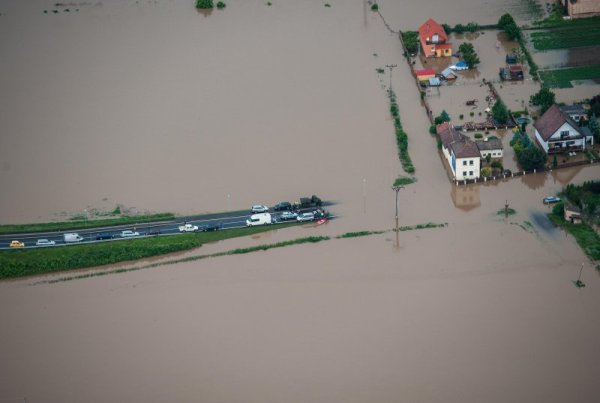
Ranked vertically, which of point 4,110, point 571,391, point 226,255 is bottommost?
point 571,391

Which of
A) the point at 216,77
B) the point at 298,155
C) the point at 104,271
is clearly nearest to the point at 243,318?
the point at 104,271

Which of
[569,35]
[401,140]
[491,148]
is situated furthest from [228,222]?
[569,35]

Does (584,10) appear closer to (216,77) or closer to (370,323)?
(216,77)

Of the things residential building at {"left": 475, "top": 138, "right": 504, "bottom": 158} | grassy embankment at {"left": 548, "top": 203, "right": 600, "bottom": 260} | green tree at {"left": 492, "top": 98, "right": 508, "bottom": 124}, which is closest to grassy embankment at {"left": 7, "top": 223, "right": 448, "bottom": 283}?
grassy embankment at {"left": 548, "top": 203, "right": 600, "bottom": 260}

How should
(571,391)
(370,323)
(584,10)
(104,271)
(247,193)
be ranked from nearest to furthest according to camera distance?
(571,391) < (370,323) < (104,271) < (247,193) < (584,10)

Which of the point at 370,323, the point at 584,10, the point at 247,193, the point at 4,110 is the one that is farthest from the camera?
the point at 584,10

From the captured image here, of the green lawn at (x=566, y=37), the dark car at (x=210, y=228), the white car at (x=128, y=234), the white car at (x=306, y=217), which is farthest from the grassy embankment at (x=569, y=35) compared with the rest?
the white car at (x=128, y=234)

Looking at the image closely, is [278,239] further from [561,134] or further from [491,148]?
[561,134]
